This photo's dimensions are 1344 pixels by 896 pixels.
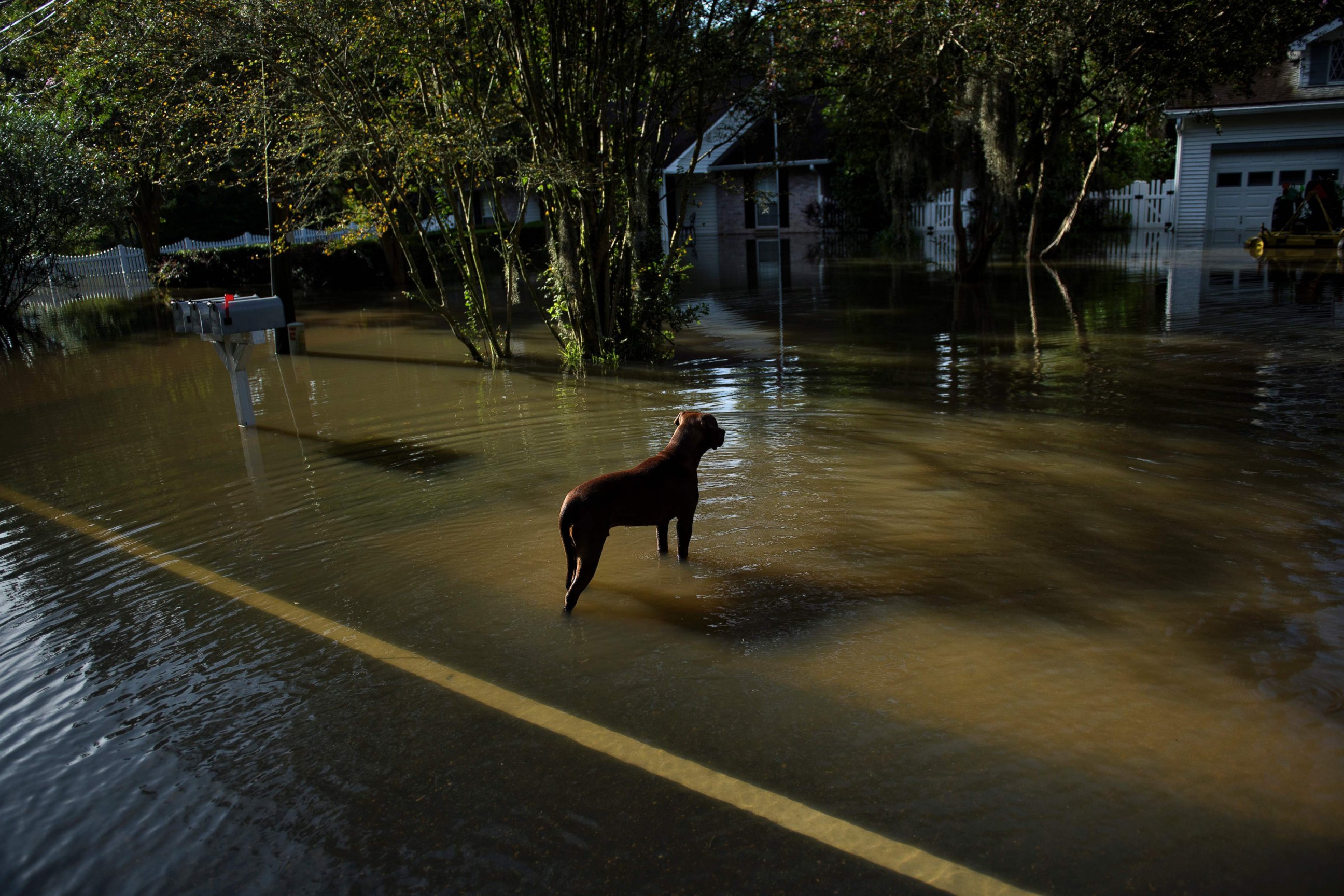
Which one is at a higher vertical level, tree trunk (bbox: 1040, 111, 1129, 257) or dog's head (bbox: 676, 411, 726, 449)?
tree trunk (bbox: 1040, 111, 1129, 257)

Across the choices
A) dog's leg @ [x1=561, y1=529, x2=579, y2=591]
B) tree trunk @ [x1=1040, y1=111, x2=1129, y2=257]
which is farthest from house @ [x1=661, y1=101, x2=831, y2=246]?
dog's leg @ [x1=561, y1=529, x2=579, y2=591]

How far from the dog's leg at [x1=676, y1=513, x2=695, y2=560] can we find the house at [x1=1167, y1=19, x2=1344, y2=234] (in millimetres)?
27071

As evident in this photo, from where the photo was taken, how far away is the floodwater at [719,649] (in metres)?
3.07

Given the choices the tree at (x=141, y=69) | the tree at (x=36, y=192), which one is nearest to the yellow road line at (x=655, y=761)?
the tree at (x=141, y=69)

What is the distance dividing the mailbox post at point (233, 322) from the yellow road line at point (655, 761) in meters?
3.68

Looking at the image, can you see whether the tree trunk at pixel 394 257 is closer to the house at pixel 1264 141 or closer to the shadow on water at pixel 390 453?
the shadow on water at pixel 390 453

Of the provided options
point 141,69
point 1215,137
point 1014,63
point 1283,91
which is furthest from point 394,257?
point 1283,91

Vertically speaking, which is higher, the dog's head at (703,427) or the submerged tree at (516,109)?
the submerged tree at (516,109)

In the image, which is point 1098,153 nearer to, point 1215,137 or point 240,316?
point 1215,137

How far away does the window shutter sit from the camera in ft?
88.5

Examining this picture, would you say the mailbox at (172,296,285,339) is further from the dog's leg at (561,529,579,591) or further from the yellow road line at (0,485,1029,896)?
the dog's leg at (561,529,579,591)

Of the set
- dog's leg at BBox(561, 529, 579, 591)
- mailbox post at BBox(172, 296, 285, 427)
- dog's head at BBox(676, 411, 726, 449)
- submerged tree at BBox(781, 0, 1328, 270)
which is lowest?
dog's leg at BBox(561, 529, 579, 591)

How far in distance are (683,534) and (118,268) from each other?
108ft

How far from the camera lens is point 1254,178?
29422mm
